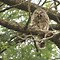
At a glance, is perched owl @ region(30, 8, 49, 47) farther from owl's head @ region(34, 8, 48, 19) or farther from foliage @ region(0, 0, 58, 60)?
foliage @ region(0, 0, 58, 60)

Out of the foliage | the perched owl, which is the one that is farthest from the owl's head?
the foliage

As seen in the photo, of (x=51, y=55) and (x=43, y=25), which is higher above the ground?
(x=43, y=25)

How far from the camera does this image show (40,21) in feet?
12.0

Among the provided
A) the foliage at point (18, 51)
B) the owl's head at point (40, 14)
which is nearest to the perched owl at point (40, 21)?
the owl's head at point (40, 14)

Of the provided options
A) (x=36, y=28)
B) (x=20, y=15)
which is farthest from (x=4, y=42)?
(x=36, y=28)

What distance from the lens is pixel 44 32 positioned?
11.0 feet

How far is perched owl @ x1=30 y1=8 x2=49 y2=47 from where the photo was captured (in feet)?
11.4

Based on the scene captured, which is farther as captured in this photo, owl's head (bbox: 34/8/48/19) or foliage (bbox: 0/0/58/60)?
foliage (bbox: 0/0/58/60)

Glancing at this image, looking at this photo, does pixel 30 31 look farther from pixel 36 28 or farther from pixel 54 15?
pixel 54 15

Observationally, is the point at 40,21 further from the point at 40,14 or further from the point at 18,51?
the point at 18,51

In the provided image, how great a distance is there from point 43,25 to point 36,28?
0.10 m

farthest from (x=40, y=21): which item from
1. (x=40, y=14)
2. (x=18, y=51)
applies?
(x=18, y=51)

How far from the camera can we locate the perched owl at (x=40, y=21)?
137 inches

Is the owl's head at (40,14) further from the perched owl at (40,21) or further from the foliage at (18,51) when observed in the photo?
the foliage at (18,51)
